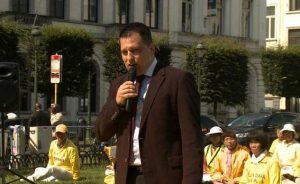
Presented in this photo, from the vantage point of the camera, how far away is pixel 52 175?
14.0m

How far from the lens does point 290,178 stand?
1188 centimetres

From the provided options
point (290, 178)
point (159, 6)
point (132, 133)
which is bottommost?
point (290, 178)

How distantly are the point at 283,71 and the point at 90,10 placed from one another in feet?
47.6

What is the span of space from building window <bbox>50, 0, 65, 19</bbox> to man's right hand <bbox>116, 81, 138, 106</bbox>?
35.1 m

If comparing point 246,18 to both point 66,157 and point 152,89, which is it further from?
point 152,89

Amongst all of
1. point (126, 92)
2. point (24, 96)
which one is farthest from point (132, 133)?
point (24, 96)

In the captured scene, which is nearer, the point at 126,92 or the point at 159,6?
the point at 126,92

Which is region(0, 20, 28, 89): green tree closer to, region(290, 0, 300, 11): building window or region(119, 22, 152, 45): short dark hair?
region(119, 22, 152, 45): short dark hair

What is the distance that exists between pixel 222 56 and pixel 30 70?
12882 millimetres

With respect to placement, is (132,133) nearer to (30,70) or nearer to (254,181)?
(254,181)

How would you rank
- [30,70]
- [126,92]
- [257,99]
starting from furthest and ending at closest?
[257,99], [30,70], [126,92]

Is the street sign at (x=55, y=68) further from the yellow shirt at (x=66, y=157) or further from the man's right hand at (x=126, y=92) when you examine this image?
the man's right hand at (x=126, y=92)

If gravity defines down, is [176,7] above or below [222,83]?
above

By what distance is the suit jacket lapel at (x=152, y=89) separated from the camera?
4617 mm
